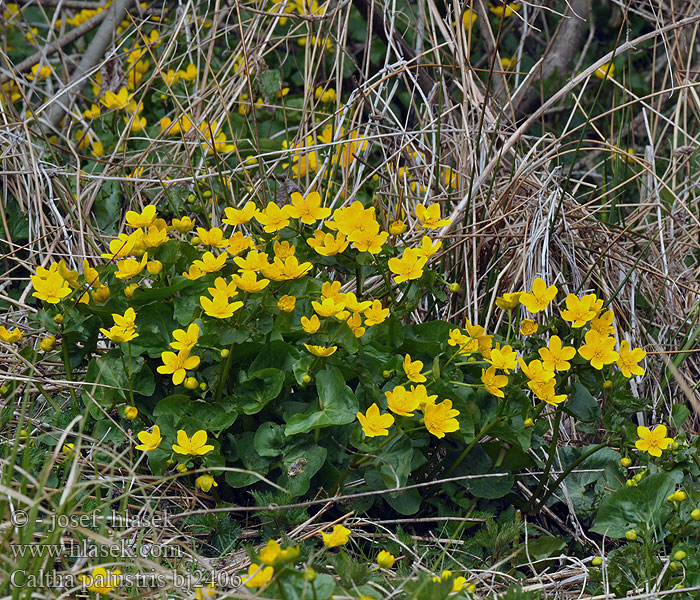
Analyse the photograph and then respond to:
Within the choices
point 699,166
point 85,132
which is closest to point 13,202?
point 85,132

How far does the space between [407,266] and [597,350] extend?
0.43 m

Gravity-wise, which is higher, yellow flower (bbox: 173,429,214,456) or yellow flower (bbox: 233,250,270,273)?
yellow flower (bbox: 233,250,270,273)

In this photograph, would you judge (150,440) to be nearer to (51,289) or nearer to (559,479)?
(51,289)

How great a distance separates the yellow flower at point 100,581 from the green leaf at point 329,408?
44 centimetres

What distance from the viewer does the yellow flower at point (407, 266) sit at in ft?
5.62

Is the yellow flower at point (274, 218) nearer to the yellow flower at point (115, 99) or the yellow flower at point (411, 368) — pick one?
the yellow flower at point (411, 368)

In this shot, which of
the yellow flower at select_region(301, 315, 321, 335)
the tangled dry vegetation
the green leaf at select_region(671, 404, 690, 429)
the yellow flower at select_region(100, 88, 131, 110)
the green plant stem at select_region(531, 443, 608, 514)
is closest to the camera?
the yellow flower at select_region(301, 315, 321, 335)

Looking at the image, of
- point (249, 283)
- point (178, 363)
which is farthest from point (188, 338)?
point (249, 283)

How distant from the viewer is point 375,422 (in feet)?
5.11

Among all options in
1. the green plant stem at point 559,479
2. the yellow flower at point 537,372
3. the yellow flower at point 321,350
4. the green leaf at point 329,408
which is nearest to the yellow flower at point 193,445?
the green leaf at point 329,408

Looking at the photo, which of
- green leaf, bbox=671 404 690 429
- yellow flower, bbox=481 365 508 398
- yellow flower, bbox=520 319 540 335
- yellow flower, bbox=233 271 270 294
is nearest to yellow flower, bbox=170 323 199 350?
yellow flower, bbox=233 271 270 294

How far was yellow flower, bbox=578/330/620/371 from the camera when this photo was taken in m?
1.64

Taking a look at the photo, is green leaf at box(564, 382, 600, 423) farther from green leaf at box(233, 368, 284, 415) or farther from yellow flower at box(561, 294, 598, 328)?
green leaf at box(233, 368, 284, 415)

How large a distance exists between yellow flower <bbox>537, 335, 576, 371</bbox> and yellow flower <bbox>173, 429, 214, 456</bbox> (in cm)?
69
